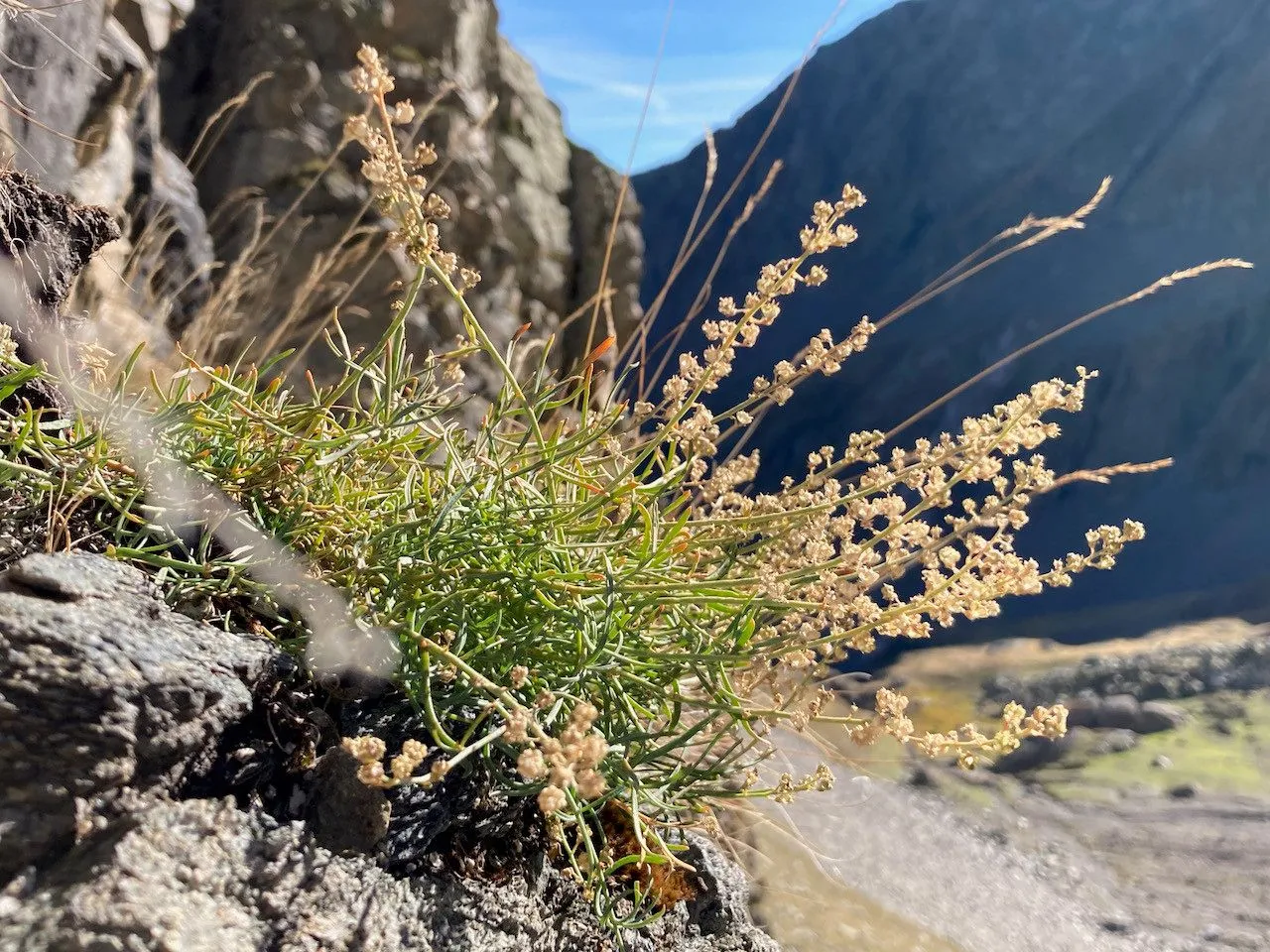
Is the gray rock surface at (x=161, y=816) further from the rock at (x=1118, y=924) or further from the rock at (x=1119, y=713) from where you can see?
the rock at (x=1119, y=713)

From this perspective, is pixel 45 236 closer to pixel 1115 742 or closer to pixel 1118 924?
pixel 1118 924

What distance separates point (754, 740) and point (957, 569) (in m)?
0.29

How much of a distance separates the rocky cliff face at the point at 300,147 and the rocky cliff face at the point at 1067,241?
963 cm

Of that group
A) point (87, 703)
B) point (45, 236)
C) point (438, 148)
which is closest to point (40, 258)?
point (45, 236)

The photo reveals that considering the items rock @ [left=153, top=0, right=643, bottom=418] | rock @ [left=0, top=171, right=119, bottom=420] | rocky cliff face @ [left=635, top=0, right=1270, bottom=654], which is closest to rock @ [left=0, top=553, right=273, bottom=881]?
rock @ [left=0, top=171, right=119, bottom=420]

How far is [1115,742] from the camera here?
19.5ft

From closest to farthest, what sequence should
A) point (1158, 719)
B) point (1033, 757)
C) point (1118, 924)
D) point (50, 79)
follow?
point (50, 79) → point (1118, 924) → point (1033, 757) → point (1158, 719)

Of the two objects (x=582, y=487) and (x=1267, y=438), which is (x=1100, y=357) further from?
(x=582, y=487)

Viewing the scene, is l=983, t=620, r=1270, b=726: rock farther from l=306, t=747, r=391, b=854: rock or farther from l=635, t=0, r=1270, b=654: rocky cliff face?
l=306, t=747, r=391, b=854: rock

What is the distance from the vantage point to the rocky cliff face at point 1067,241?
677 inches

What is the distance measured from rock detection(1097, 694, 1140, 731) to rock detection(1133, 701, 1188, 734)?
0.11 feet

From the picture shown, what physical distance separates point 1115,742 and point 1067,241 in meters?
18.9

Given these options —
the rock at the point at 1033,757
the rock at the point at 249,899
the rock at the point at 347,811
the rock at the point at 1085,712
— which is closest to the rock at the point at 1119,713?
the rock at the point at 1085,712

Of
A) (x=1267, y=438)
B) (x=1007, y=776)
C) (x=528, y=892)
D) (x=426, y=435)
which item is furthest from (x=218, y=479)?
(x=1267, y=438)
